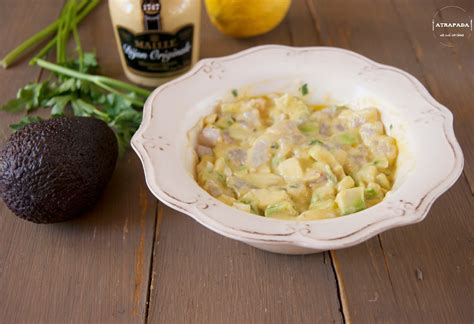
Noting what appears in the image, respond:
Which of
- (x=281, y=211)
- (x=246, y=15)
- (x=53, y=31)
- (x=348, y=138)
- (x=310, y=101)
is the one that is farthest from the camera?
(x=53, y=31)

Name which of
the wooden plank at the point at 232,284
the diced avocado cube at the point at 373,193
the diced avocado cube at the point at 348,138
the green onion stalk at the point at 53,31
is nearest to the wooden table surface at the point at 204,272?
the wooden plank at the point at 232,284

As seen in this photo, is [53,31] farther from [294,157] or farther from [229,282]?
[229,282]

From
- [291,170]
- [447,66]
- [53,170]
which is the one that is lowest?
[447,66]

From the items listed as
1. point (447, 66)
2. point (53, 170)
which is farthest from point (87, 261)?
point (447, 66)

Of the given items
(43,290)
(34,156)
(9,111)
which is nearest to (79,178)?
(34,156)

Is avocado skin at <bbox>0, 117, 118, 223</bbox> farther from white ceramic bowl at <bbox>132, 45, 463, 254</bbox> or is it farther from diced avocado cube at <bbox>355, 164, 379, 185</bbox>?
diced avocado cube at <bbox>355, 164, 379, 185</bbox>

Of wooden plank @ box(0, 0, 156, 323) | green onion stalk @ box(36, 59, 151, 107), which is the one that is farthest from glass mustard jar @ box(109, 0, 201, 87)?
wooden plank @ box(0, 0, 156, 323)

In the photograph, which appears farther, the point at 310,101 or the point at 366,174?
the point at 310,101
